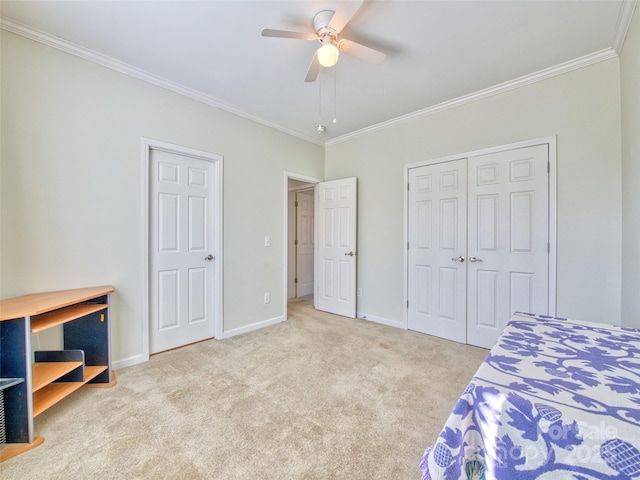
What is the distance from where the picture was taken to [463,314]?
2.96 metres

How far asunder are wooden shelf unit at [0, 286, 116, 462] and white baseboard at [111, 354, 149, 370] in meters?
0.11

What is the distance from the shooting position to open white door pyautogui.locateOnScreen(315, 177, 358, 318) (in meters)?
3.87

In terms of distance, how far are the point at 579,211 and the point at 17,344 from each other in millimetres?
4094

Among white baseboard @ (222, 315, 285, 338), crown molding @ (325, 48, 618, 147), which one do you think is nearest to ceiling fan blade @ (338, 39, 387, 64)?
crown molding @ (325, 48, 618, 147)

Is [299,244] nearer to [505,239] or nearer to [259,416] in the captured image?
[505,239]

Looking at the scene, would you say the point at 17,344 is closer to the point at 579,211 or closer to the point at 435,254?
the point at 435,254

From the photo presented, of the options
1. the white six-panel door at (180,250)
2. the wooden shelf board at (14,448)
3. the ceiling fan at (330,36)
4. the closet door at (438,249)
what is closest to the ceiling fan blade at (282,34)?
the ceiling fan at (330,36)

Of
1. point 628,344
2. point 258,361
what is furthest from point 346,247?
point 628,344

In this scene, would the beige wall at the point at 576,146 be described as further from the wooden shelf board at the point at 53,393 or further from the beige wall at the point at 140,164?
the wooden shelf board at the point at 53,393

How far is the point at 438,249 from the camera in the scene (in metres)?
3.14

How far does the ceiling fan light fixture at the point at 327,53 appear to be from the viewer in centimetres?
178

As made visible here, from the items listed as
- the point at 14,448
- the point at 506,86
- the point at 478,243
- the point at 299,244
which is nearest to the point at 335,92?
the point at 506,86

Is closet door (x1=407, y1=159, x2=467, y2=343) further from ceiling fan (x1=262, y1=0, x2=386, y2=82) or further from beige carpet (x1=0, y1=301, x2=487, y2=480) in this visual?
ceiling fan (x1=262, y1=0, x2=386, y2=82)

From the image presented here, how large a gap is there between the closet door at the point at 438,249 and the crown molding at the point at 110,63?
2.31 m
